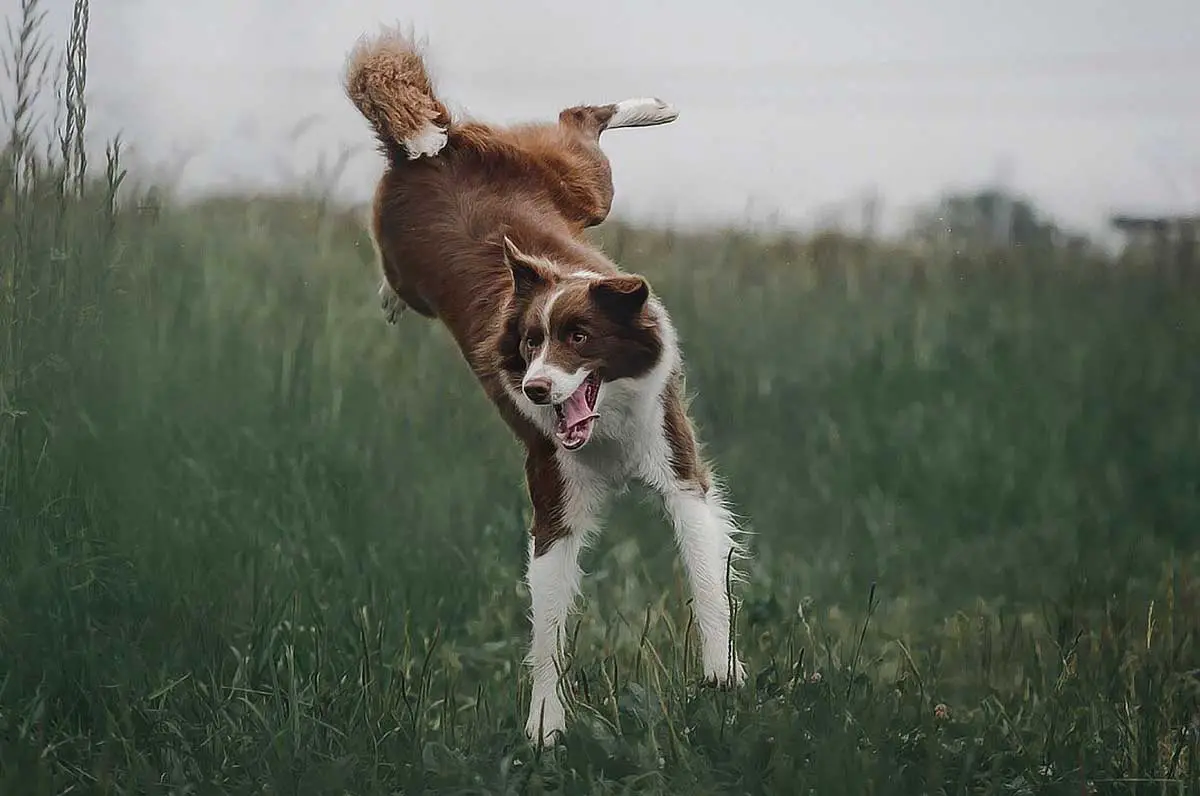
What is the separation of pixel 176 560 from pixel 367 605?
1.79 feet

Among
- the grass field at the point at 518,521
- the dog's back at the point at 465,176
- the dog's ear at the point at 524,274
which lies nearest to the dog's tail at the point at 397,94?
the dog's back at the point at 465,176

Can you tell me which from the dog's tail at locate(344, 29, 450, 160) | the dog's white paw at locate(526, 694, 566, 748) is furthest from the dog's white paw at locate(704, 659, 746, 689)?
the dog's tail at locate(344, 29, 450, 160)

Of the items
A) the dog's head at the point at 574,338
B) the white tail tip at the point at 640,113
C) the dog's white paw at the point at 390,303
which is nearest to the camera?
the dog's head at the point at 574,338

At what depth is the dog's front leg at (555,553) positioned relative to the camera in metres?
3.77

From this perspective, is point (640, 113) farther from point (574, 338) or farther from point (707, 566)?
point (707, 566)

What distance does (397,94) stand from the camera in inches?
160

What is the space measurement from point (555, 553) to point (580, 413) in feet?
1.42

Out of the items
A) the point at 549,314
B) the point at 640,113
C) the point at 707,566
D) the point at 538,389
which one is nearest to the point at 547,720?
the point at 707,566

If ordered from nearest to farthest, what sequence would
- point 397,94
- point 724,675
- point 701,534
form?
point 724,675 < point 701,534 < point 397,94

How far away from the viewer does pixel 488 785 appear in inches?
139

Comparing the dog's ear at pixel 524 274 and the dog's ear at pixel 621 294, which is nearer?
the dog's ear at pixel 621 294

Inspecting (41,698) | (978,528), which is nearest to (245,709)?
(41,698)

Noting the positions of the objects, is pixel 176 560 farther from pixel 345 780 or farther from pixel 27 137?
pixel 27 137

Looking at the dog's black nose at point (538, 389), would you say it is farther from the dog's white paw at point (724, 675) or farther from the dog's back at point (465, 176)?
the dog's white paw at point (724, 675)
